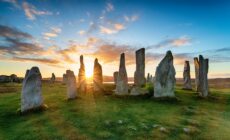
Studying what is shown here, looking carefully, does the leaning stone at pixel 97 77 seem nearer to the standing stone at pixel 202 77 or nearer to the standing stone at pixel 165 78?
the standing stone at pixel 165 78

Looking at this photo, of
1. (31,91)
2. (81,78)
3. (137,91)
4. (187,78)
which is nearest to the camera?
(31,91)

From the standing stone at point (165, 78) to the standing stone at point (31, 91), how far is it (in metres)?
14.6

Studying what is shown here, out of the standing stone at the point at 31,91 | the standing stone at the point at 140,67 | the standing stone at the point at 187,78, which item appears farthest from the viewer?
the standing stone at the point at 187,78

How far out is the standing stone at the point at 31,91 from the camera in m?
23.3

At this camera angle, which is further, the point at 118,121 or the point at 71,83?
the point at 71,83

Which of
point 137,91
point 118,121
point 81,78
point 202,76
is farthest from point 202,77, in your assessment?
point 81,78

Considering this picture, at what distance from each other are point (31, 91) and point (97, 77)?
1341cm

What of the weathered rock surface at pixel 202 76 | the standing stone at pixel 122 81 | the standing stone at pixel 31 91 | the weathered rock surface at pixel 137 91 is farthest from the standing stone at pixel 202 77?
the standing stone at pixel 31 91

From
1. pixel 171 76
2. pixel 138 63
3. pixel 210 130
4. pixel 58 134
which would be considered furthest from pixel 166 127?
pixel 138 63

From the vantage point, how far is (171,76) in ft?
93.9

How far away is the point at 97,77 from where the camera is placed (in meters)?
35.4

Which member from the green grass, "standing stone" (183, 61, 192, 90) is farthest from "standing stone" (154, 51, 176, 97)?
"standing stone" (183, 61, 192, 90)

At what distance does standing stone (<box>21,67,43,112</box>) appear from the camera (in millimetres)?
23312

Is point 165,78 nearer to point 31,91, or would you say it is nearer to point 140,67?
point 140,67
